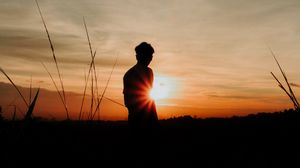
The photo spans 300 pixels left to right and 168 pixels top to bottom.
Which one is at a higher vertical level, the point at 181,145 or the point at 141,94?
the point at 141,94

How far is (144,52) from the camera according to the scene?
5336mm

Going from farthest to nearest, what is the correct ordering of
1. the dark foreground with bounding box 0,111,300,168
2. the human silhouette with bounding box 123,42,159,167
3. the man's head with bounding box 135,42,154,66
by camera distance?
1. the dark foreground with bounding box 0,111,300,168
2. the man's head with bounding box 135,42,154,66
3. the human silhouette with bounding box 123,42,159,167

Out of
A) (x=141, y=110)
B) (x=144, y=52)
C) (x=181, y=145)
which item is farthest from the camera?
(x=181, y=145)

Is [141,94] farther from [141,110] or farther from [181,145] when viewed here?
[181,145]

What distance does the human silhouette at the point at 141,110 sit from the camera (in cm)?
521

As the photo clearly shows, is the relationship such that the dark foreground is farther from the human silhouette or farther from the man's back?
the man's back

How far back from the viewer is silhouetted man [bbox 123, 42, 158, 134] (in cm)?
521

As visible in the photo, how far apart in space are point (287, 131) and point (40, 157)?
16.2 ft

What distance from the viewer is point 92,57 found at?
3.51m

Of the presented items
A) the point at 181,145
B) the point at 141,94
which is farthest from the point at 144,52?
the point at 181,145

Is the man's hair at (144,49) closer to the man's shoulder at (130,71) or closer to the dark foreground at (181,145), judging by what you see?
the man's shoulder at (130,71)

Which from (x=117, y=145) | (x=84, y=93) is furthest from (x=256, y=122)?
(x=84, y=93)

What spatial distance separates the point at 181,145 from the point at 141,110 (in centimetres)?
357

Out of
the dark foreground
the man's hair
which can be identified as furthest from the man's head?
the dark foreground
